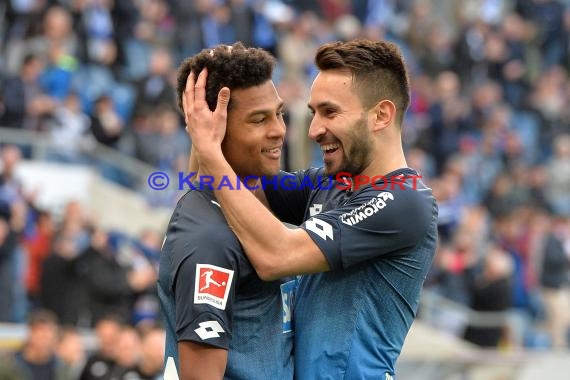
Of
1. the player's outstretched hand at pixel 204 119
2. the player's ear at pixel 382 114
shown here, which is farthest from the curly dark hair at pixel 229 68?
the player's ear at pixel 382 114

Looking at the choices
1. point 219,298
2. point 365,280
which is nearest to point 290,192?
point 365,280

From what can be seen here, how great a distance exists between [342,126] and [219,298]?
91cm

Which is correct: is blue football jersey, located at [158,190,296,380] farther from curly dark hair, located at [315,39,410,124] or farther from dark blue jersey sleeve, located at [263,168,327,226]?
curly dark hair, located at [315,39,410,124]

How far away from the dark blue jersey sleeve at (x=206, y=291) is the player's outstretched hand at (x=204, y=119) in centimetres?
34

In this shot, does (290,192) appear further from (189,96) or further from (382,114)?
(189,96)

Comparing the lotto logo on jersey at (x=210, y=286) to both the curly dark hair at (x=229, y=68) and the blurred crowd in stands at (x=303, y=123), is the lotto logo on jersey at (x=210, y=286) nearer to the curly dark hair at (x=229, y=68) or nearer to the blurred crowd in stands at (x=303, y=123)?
the curly dark hair at (x=229, y=68)

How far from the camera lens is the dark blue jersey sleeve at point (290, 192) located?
4945mm

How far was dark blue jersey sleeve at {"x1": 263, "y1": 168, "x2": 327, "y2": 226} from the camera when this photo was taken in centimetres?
495

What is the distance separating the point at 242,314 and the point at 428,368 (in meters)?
8.80

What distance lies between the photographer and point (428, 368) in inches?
499

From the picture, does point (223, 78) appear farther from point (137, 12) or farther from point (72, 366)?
point (137, 12)

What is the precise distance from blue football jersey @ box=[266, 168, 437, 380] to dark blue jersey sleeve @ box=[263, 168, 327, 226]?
48 centimetres

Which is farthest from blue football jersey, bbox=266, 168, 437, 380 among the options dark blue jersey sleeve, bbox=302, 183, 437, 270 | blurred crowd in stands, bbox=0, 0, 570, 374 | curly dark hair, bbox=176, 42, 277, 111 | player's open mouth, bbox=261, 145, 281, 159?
blurred crowd in stands, bbox=0, 0, 570, 374

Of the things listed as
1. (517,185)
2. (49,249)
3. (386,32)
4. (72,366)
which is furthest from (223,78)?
(386,32)
